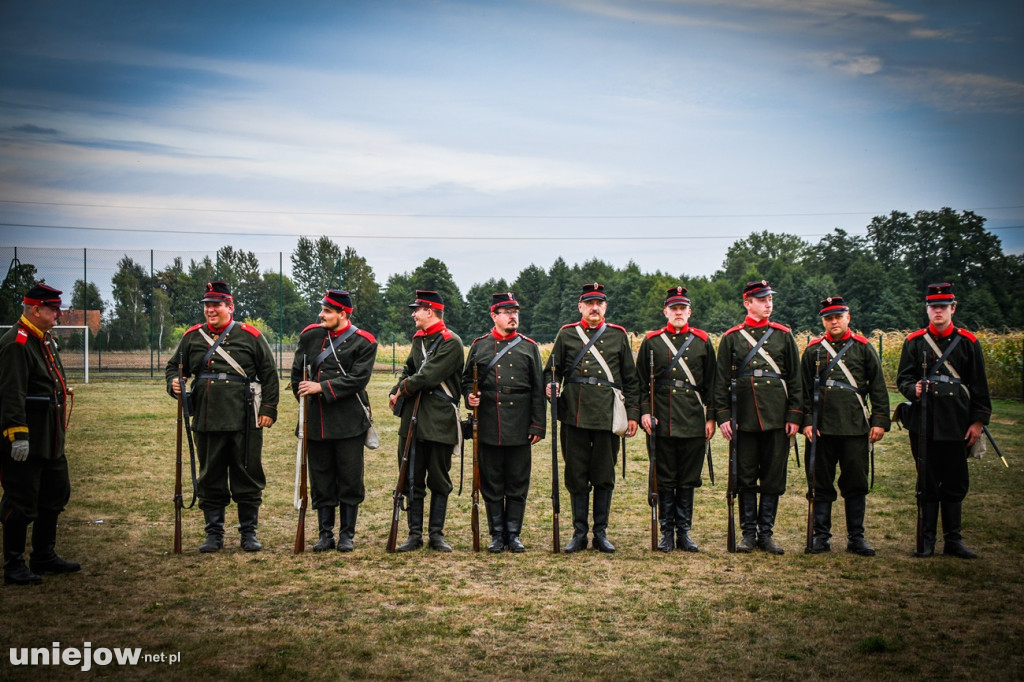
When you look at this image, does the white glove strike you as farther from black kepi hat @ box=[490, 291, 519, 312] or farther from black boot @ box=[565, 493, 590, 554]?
black boot @ box=[565, 493, 590, 554]

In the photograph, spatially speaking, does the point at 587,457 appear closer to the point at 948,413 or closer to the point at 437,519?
the point at 437,519

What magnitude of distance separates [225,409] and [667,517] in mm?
3788

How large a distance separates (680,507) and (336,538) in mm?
3038

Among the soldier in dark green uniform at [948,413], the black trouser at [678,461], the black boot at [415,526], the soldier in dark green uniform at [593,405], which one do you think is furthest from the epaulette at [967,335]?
the black boot at [415,526]

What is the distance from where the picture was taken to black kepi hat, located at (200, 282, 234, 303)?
23.7 ft

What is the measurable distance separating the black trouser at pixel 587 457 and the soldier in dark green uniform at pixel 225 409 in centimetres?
247

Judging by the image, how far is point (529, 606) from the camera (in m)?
5.71

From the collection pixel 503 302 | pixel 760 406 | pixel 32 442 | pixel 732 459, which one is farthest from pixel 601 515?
pixel 32 442

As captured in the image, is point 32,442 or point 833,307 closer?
point 32,442

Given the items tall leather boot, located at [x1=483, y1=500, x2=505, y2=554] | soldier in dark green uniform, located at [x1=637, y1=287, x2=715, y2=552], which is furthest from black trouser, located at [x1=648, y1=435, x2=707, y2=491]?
tall leather boot, located at [x1=483, y1=500, x2=505, y2=554]

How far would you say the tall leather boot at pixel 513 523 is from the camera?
724 centimetres

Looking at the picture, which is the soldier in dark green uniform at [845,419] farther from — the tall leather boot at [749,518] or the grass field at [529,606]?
the tall leather boot at [749,518]

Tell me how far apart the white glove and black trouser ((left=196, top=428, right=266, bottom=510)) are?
133cm

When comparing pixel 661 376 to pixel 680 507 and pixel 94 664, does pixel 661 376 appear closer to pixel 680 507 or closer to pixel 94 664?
pixel 680 507
